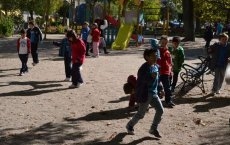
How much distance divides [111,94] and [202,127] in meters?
3.77

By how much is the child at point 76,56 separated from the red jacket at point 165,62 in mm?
3102

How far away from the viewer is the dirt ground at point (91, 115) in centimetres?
803

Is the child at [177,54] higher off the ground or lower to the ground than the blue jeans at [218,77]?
higher

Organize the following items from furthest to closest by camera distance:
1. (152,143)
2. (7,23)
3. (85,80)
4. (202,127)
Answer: (7,23)
(85,80)
(202,127)
(152,143)

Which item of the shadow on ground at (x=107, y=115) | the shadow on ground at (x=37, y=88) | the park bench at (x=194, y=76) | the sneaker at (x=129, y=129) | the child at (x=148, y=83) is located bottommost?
the shadow on ground at (x=107, y=115)

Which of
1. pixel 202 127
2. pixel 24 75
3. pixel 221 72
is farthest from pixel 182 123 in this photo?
pixel 24 75

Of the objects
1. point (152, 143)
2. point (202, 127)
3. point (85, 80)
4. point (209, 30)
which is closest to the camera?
point (152, 143)

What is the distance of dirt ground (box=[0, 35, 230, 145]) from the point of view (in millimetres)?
8031

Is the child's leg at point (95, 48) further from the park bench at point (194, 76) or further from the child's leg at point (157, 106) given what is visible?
the child's leg at point (157, 106)

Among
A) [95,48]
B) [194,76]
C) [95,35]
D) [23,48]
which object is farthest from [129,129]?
[95,35]

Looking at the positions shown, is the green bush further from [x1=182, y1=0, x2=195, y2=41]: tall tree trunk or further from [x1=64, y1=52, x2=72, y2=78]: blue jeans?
[x1=64, y1=52, x2=72, y2=78]: blue jeans

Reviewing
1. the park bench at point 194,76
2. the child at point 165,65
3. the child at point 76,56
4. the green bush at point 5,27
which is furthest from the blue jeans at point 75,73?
the green bush at point 5,27

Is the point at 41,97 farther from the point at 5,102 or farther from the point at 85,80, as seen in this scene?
the point at 85,80

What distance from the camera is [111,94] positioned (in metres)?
12.4
